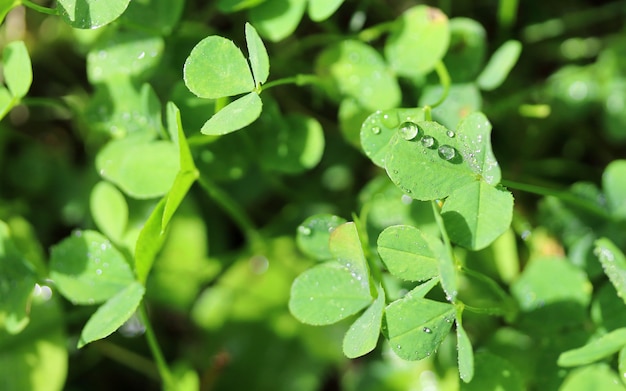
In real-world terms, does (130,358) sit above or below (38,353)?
below

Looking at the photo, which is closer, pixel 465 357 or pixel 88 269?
pixel 465 357

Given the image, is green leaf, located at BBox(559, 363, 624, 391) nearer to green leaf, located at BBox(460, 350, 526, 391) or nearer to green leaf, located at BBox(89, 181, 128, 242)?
green leaf, located at BBox(460, 350, 526, 391)

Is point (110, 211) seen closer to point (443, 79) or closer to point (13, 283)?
point (13, 283)

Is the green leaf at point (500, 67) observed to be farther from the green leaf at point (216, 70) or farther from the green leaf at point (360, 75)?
the green leaf at point (216, 70)

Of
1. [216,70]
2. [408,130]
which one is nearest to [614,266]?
[408,130]

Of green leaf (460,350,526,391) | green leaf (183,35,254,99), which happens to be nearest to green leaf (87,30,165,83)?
green leaf (183,35,254,99)

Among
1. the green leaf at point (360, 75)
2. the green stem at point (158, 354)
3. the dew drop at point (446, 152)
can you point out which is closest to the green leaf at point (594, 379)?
the dew drop at point (446, 152)

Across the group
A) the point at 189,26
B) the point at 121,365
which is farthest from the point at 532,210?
the point at 121,365
